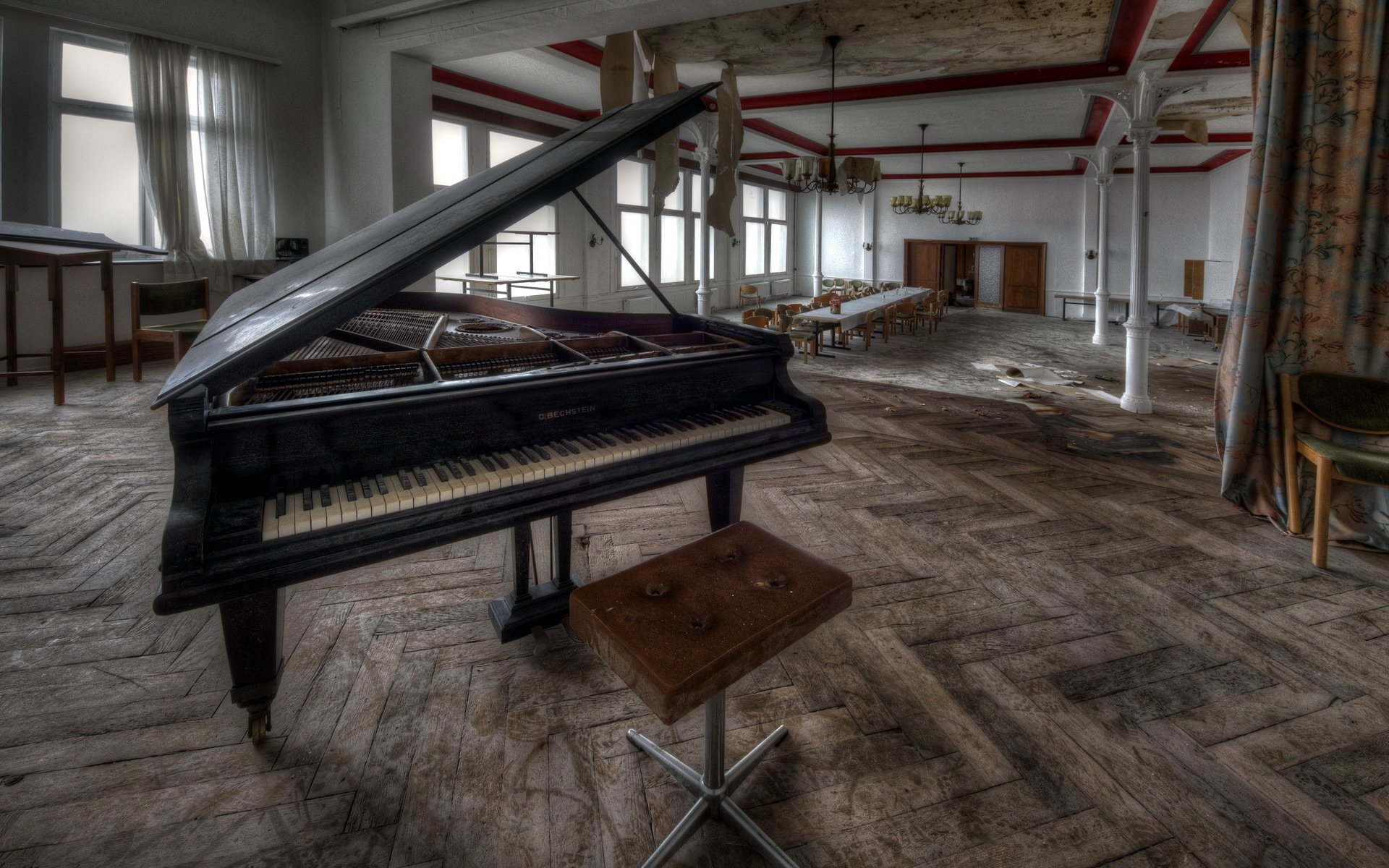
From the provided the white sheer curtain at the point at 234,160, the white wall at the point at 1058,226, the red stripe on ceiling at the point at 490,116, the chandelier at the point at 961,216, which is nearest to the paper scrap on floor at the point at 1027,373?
the chandelier at the point at 961,216

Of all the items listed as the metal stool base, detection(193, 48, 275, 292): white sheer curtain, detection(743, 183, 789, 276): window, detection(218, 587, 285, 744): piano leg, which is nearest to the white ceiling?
detection(193, 48, 275, 292): white sheer curtain

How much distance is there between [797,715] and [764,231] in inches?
643

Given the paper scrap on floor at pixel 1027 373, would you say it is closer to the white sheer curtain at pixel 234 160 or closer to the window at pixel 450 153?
the window at pixel 450 153

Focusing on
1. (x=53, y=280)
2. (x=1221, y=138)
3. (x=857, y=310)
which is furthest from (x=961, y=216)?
(x=53, y=280)

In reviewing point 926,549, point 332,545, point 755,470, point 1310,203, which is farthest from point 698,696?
point 1310,203

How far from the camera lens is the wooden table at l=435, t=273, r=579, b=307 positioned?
323 inches

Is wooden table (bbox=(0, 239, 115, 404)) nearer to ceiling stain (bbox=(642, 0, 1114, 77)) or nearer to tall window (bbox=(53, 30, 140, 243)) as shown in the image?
tall window (bbox=(53, 30, 140, 243))

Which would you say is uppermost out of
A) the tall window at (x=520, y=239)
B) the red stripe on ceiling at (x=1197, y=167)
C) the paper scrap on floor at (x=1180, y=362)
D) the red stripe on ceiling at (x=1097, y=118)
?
the red stripe on ceiling at (x=1197, y=167)

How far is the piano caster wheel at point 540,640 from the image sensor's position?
2273 millimetres

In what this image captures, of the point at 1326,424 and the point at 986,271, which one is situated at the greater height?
the point at 986,271

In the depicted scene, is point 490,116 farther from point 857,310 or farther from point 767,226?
point 767,226

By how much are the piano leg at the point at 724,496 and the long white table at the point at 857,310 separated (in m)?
6.40

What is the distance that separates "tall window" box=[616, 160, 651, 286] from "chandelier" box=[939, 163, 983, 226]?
5.63 m

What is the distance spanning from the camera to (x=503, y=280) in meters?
8.22
